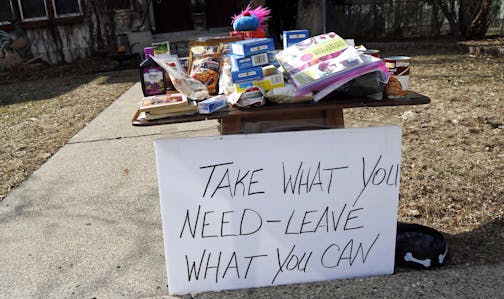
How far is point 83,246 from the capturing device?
303 cm

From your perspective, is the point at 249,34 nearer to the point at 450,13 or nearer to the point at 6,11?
the point at 450,13

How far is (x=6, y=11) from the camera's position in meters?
12.7

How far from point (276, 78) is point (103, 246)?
1.64 m

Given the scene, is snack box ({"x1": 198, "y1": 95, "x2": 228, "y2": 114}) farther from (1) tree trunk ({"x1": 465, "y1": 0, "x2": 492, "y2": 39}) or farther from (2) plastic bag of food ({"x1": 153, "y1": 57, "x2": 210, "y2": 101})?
(1) tree trunk ({"x1": 465, "y1": 0, "x2": 492, "y2": 39})

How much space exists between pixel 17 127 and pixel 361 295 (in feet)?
18.1

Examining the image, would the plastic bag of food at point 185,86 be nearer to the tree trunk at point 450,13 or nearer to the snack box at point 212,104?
the snack box at point 212,104

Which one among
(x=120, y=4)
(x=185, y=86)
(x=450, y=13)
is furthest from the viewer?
(x=120, y=4)

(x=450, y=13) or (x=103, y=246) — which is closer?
(x=103, y=246)

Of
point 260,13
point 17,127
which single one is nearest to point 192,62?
point 260,13

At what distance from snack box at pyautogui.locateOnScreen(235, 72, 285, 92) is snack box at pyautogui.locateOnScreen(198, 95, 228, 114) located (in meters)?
0.10

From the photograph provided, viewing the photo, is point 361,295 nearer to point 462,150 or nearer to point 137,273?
point 137,273

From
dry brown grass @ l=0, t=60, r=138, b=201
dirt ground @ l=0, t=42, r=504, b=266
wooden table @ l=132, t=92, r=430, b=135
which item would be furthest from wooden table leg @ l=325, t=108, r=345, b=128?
dry brown grass @ l=0, t=60, r=138, b=201

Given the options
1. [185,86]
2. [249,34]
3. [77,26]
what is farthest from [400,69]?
[77,26]

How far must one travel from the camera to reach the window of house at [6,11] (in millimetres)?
12656
